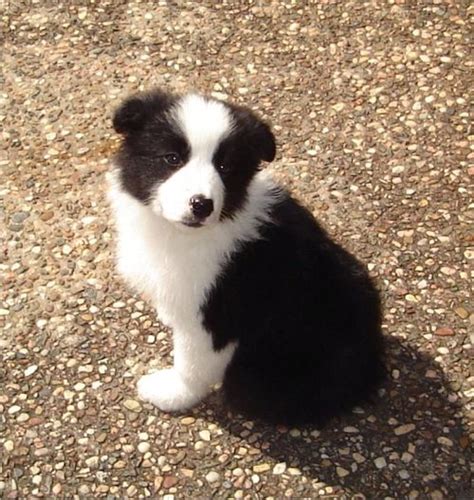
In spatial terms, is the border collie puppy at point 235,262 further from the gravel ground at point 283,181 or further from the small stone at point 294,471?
the gravel ground at point 283,181

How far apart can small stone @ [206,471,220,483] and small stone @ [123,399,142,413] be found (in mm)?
544

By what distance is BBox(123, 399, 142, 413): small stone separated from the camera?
4469 millimetres

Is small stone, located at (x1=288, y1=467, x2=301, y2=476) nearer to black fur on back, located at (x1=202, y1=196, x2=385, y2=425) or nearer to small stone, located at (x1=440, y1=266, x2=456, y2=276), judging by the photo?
black fur on back, located at (x1=202, y1=196, x2=385, y2=425)

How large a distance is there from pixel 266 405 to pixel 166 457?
0.60 m

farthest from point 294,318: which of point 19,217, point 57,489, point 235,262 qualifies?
point 19,217

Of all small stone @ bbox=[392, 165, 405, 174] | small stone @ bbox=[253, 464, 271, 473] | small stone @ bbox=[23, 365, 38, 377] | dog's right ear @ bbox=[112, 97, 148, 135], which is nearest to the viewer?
dog's right ear @ bbox=[112, 97, 148, 135]

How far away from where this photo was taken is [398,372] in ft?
15.2

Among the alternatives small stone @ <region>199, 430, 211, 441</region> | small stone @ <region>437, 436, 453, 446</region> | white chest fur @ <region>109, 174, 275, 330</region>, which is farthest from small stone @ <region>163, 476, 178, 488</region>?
small stone @ <region>437, 436, 453, 446</region>

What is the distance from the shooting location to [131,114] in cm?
369

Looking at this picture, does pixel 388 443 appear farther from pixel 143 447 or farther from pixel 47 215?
pixel 47 215

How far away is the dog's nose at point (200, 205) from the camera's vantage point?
3.43m

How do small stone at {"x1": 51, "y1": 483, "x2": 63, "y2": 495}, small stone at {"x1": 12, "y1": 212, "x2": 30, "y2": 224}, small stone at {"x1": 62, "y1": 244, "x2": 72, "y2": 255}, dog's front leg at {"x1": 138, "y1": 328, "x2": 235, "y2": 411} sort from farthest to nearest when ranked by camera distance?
small stone at {"x1": 12, "y1": 212, "x2": 30, "y2": 224}, small stone at {"x1": 62, "y1": 244, "x2": 72, "y2": 255}, small stone at {"x1": 51, "y1": 483, "x2": 63, "y2": 495}, dog's front leg at {"x1": 138, "y1": 328, "x2": 235, "y2": 411}

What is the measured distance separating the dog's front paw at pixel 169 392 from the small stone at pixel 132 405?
0.17 ft

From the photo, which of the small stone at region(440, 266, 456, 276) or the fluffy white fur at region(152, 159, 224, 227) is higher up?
the fluffy white fur at region(152, 159, 224, 227)
